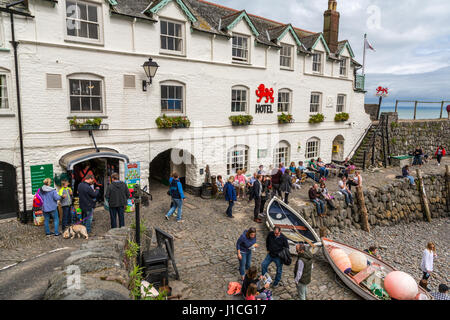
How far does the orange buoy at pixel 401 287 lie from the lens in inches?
337

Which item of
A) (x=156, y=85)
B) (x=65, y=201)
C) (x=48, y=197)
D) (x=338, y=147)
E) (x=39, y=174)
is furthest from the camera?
(x=338, y=147)

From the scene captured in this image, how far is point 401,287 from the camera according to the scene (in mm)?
8602

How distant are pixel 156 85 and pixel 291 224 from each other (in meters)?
8.61

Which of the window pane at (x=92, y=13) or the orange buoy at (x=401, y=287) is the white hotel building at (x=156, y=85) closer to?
the window pane at (x=92, y=13)

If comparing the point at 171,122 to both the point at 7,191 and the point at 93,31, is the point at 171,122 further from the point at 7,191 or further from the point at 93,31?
the point at 7,191

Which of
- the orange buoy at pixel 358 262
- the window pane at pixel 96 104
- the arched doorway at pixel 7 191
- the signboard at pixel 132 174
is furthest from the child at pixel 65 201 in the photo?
the orange buoy at pixel 358 262

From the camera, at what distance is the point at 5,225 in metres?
11.1

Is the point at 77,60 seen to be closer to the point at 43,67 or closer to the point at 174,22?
the point at 43,67

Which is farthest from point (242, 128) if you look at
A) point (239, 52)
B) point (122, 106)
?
point (122, 106)

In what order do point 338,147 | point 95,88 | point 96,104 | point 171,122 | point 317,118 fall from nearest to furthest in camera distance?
point 95,88
point 96,104
point 171,122
point 317,118
point 338,147

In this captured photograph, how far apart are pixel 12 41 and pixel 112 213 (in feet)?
22.4

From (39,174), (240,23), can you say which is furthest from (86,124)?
(240,23)

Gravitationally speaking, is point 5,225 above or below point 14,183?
below
